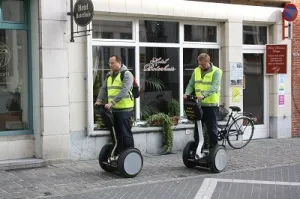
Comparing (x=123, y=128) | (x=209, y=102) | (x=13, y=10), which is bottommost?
(x=123, y=128)

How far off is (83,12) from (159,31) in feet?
8.13

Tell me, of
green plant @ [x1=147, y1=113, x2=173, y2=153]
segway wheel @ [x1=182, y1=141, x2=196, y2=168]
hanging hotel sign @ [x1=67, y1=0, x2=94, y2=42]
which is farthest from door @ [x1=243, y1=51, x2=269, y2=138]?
hanging hotel sign @ [x1=67, y1=0, x2=94, y2=42]

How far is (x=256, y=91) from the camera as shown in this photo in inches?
515

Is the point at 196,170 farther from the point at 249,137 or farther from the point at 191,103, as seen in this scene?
the point at 249,137

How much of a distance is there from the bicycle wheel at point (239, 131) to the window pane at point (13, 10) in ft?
16.9

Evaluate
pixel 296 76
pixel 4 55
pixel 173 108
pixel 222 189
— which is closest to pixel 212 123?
pixel 222 189

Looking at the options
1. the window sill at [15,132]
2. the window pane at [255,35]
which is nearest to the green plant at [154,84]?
the window pane at [255,35]

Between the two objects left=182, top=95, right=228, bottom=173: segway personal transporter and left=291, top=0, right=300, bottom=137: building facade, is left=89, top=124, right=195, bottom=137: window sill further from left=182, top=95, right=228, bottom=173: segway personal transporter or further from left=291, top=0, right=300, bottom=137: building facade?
left=291, top=0, right=300, bottom=137: building facade

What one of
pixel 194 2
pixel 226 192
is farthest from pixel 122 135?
pixel 194 2

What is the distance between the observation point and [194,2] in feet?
37.4

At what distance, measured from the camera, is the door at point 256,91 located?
42.3ft

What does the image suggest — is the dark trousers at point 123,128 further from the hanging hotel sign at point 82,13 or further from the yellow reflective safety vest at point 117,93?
the hanging hotel sign at point 82,13

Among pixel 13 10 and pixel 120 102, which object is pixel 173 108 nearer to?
pixel 120 102

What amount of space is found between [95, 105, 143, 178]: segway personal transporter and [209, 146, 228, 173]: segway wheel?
1257 millimetres
